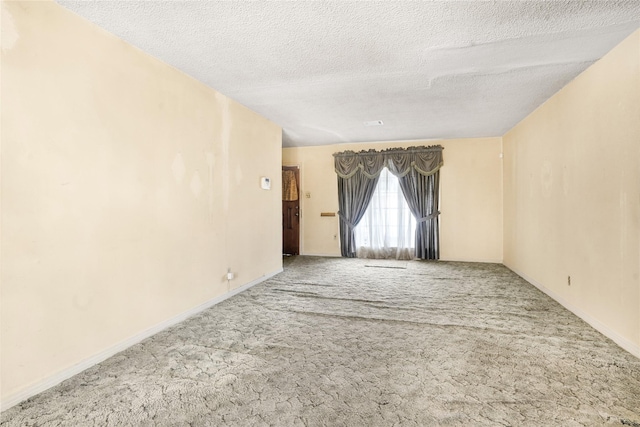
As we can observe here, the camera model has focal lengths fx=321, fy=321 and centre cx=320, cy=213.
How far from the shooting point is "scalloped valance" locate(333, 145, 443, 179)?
20.4 feet

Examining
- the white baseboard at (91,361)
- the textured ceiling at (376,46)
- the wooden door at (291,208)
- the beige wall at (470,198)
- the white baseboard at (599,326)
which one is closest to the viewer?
the white baseboard at (91,361)

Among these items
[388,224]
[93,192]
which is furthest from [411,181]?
[93,192]

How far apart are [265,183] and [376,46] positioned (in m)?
2.66

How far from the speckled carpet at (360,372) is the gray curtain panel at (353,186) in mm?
3077

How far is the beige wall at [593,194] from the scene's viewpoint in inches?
95.3

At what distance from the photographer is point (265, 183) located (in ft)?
15.6

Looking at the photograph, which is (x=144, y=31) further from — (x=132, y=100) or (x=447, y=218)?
(x=447, y=218)

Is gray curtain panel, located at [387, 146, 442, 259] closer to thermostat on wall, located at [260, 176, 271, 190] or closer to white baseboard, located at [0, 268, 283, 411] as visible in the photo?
thermostat on wall, located at [260, 176, 271, 190]

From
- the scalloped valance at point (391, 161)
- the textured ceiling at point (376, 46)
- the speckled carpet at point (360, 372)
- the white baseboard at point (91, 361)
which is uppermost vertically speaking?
the textured ceiling at point (376, 46)

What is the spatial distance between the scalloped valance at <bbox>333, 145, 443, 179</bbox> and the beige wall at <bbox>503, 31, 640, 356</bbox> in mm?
1871

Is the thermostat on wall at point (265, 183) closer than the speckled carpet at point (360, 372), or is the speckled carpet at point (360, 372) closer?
the speckled carpet at point (360, 372)

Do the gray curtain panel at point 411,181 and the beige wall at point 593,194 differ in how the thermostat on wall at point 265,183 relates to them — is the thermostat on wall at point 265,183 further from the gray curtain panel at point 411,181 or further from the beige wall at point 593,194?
the beige wall at point 593,194

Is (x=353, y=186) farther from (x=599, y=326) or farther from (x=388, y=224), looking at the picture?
(x=599, y=326)

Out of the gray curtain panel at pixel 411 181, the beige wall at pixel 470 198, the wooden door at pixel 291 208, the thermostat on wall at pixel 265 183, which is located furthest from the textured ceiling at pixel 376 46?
the wooden door at pixel 291 208
